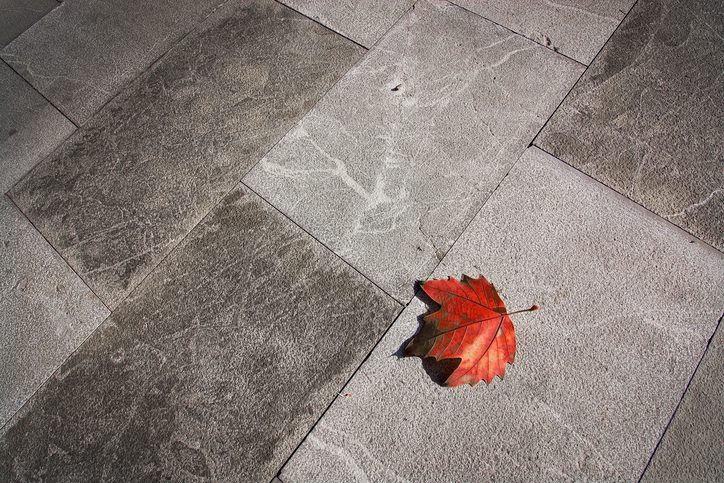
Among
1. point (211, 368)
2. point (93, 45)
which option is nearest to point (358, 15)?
point (93, 45)

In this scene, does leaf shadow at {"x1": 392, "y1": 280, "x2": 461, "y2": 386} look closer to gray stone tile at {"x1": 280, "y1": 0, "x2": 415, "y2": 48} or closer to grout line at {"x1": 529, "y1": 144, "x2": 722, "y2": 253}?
grout line at {"x1": 529, "y1": 144, "x2": 722, "y2": 253}

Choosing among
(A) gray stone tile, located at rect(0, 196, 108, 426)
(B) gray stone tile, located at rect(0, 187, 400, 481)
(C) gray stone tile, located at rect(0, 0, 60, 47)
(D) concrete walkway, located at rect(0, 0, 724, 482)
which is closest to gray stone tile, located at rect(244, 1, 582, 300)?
(D) concrete walkway, located at rect(0, 0, 724, 482)

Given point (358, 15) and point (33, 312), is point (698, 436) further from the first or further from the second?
point (33, 312)

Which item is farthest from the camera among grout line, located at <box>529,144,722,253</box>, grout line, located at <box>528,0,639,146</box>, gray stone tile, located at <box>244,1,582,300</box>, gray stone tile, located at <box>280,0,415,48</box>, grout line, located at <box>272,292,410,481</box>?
gray stone tile, located at <box>280,0,415,48</box>

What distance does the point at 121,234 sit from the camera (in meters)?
2.34

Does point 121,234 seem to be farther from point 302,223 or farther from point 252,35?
point 252,35

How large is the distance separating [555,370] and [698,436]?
0.48m

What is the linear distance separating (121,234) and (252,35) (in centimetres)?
122

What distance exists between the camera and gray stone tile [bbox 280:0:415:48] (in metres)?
2.68

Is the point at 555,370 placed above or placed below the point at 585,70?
below

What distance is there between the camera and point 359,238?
220 cm

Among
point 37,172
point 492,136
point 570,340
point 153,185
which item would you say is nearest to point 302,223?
point 153,185

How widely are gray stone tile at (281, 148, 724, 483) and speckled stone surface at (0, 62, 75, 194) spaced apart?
190 centimetres

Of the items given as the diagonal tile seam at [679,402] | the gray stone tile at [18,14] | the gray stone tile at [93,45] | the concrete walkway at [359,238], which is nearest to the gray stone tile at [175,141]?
the concrete walkway at [359,238]
